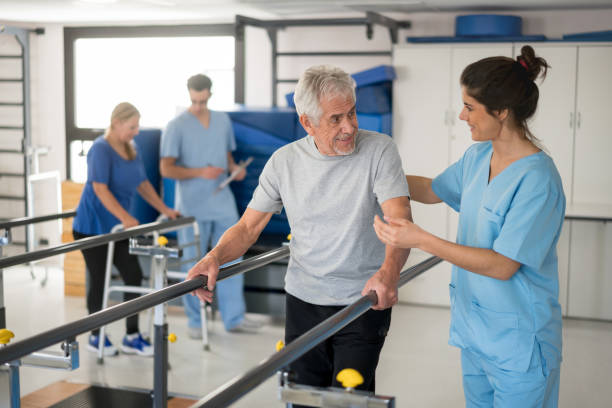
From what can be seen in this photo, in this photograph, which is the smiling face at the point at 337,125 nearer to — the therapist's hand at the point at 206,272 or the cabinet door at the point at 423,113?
the therapist's hand at the point at 206,272

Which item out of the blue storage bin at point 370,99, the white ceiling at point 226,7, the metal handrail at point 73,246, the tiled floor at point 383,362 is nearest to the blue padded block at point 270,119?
the blue storage bin at point 370,99

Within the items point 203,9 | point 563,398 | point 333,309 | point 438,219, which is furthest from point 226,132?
point 333,309

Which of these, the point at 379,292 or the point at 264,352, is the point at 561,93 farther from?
the point at 379,292

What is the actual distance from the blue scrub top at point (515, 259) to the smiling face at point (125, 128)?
2742 millimetres

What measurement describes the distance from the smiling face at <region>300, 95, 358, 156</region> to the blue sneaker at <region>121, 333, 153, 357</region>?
9.19 ft

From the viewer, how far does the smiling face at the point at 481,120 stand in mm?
1769

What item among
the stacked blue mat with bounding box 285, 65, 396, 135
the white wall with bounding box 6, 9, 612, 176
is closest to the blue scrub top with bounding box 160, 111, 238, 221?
the stacked blue mat with bounding box 285, 65, 396, 135

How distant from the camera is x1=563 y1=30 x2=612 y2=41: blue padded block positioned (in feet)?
Answer: 16.6

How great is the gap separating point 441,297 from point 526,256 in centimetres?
382

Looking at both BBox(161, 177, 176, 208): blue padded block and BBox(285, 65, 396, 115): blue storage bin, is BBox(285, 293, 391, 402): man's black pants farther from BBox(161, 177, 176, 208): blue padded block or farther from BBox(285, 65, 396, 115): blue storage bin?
BBox(161, 177, 176, 208): blue padded block

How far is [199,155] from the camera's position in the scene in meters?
4.73

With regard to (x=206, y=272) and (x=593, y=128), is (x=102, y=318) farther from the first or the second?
(x=593, y=128)

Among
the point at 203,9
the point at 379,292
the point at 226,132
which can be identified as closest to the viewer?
the point at 379,292

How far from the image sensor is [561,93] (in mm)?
5168
